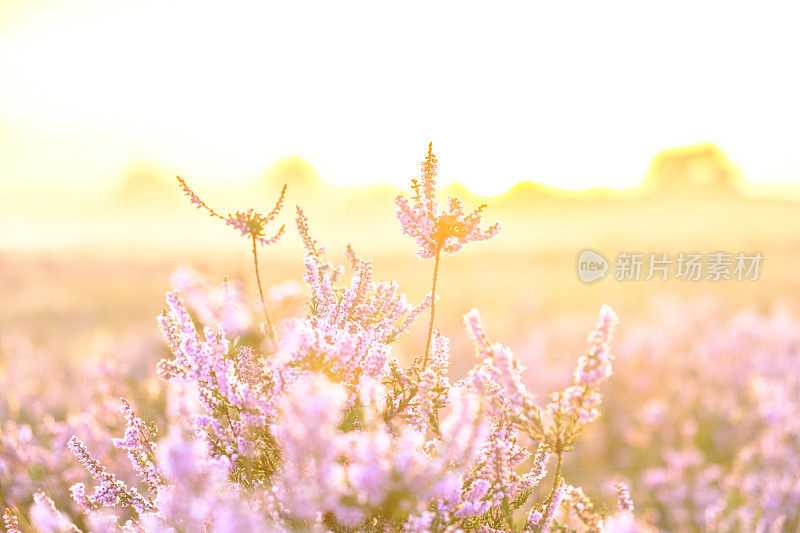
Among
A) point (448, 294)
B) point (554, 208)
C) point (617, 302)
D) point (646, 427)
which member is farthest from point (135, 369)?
point (554, 208)

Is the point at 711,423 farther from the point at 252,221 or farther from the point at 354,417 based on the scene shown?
the point at 252,221

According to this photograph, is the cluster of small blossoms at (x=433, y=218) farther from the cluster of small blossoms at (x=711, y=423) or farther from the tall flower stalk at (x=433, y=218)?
the cluster of small blossoms at (x=711, y=423)

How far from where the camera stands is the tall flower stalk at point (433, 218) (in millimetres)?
2590

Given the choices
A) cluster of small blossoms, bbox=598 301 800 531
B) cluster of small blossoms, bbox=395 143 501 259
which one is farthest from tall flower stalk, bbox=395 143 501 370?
cluster of small blossoms, bbox=598 301 800 531

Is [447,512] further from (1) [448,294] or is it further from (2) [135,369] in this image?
(1) [448,294]

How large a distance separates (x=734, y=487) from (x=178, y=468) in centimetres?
801

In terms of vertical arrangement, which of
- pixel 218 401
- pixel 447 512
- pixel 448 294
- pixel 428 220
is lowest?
pixel 448 294

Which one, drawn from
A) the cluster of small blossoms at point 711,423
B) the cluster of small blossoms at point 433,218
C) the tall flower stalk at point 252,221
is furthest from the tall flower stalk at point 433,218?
the cluster of small blossoms at point 711,423

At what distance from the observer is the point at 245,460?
2379 millimetres

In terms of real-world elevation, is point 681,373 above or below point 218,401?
below

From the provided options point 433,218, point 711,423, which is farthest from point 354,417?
point 711,423

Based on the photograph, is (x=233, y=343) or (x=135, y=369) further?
(x=135, y=369)

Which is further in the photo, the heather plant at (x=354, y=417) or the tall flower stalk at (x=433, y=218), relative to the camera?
the tall flower stalk at (x=433, y=218)

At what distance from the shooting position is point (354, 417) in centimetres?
248
